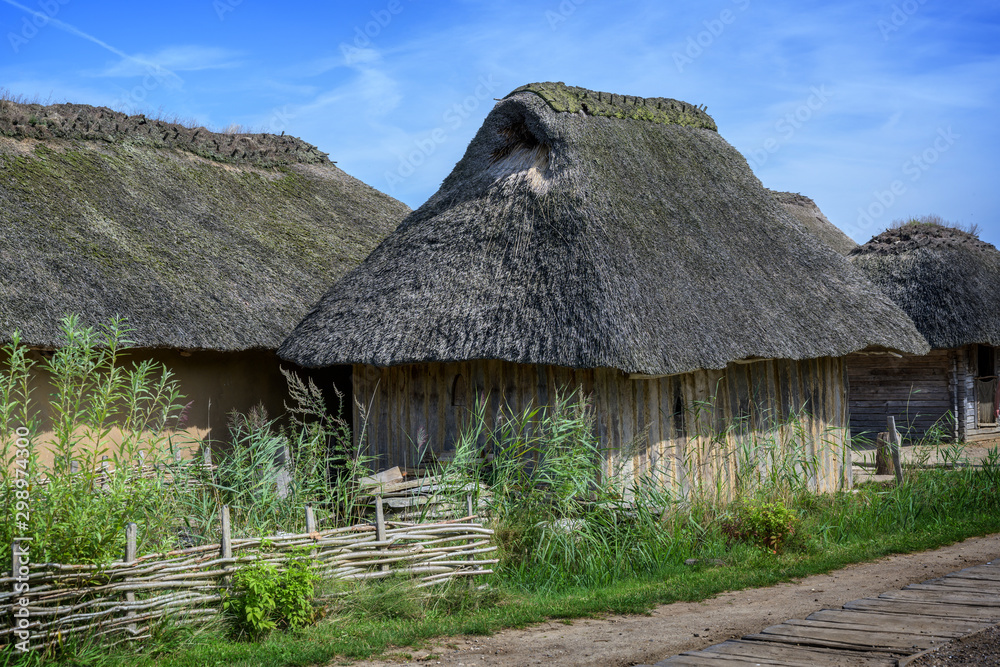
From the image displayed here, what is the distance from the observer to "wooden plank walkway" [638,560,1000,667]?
14.8 feet

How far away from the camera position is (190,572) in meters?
5.30

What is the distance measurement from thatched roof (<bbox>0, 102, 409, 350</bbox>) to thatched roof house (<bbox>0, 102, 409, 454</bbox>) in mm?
20

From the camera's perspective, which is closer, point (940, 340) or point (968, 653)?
point (968, 653)

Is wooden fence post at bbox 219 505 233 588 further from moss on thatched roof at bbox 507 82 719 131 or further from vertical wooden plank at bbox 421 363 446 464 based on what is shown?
moss on thatched roof at bbox 507 82 719 131

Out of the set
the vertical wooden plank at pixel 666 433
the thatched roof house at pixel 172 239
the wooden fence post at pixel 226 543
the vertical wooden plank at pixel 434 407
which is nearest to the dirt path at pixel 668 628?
the wooden fence post at pixel 226 543

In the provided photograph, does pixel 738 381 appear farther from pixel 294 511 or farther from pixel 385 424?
pixel 294 511

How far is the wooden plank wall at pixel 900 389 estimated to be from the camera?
1727 cm

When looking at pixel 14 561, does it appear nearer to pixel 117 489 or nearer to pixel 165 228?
pixel 117 489

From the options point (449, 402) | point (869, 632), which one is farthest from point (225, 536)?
point (449, 402)

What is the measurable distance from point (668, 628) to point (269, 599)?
246 centimetres

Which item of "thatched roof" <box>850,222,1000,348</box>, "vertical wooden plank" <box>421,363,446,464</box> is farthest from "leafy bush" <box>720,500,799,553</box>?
"thatched roof" <box>850,222,1000,348</box>

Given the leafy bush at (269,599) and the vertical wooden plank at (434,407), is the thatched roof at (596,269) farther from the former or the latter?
the leafy bush at (269,599)

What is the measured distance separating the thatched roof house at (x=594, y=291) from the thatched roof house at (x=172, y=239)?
1106 millimetres

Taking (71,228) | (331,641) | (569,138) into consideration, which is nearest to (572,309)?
(569,138)
